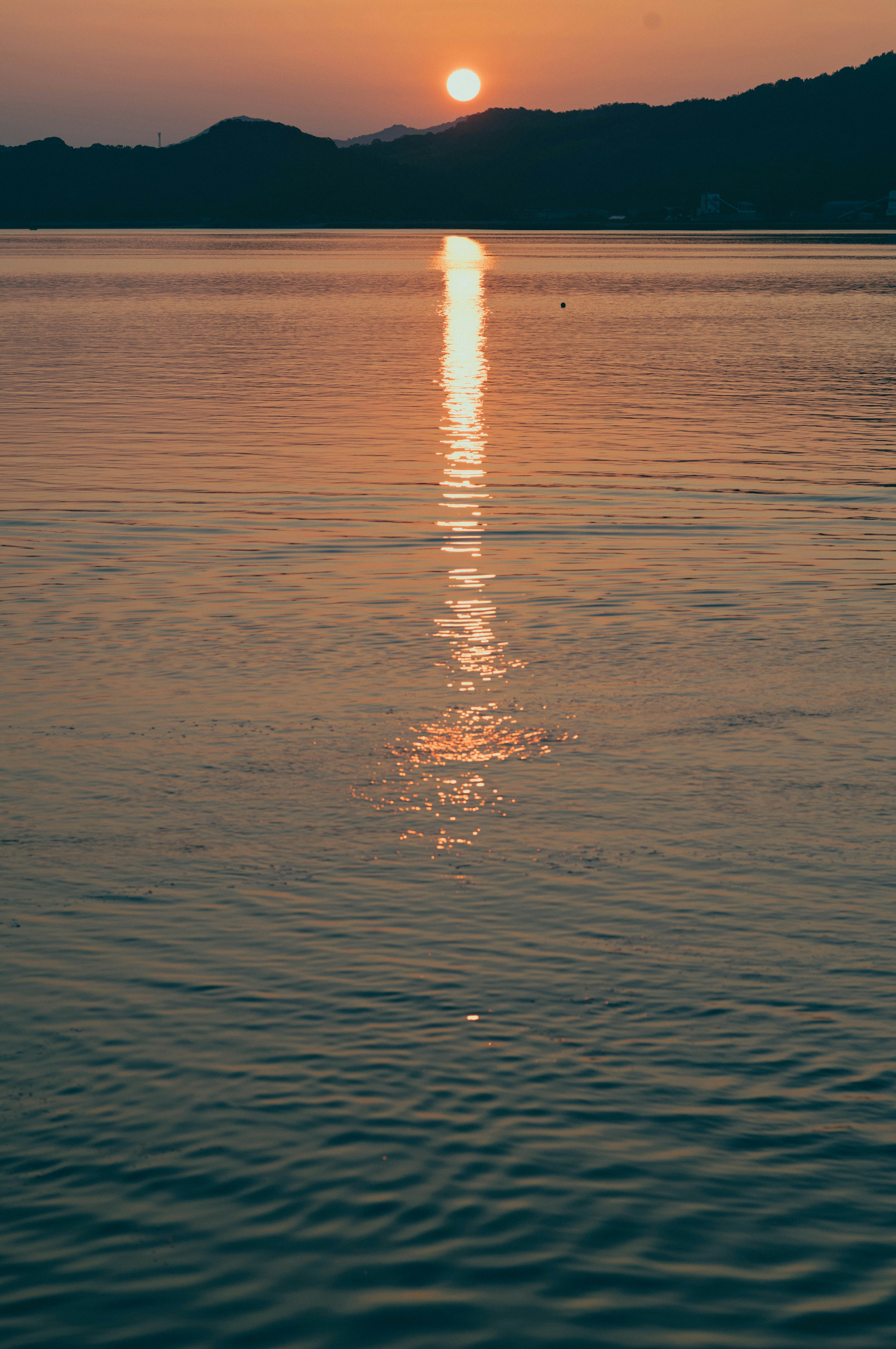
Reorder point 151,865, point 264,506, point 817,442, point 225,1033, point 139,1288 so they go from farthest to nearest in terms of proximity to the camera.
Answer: point 817,442 < point 264,506 < point 151,865 < point 225,1033 < point 139,1288

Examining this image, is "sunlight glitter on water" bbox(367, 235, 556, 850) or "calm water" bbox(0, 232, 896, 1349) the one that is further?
"sunlight glitter on water" bbox(367, 235, 556, 850)

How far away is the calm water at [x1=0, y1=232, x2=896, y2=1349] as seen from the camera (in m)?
8.20

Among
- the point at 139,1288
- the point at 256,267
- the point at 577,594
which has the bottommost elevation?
the point at 139,1288

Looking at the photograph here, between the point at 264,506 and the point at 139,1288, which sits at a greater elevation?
the point at 264,506

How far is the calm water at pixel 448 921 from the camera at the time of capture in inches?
323

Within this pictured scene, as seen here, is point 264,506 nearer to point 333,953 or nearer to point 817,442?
point 817,442

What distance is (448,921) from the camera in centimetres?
1219

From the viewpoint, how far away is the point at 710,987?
11070 mm

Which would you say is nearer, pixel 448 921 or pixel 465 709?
pixel 448 921

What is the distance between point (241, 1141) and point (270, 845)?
4.72 metres

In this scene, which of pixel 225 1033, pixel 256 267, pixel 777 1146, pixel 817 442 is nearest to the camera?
pixel 777 1146

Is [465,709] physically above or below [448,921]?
above

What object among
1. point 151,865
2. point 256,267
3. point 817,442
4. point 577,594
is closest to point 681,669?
point 577,594

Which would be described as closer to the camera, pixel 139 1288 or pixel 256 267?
pixel 139 1288
